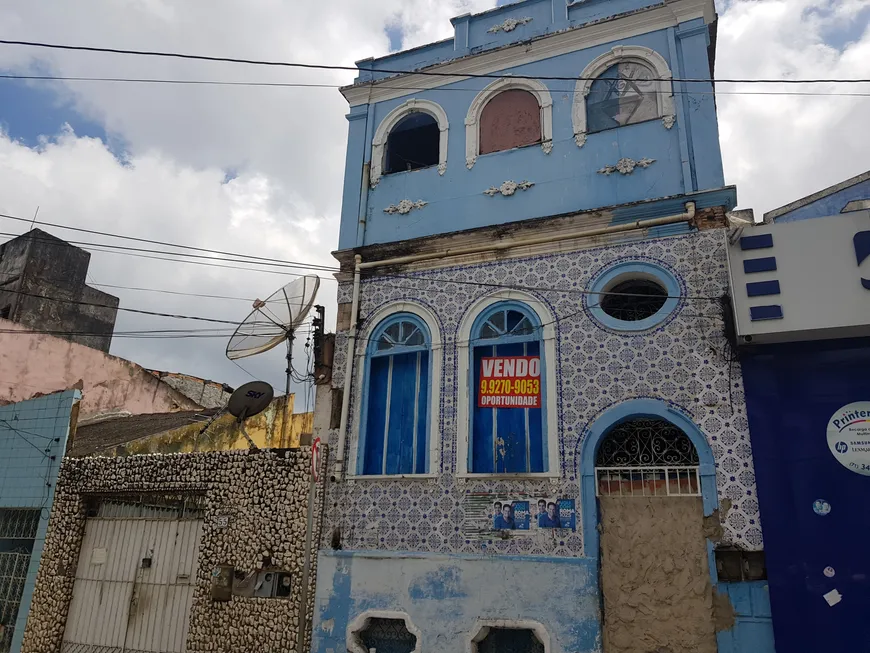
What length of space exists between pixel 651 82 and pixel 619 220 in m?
2.36

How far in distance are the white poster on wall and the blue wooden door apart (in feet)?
5.42

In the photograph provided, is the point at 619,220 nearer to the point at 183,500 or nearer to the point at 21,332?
the point at 183,500

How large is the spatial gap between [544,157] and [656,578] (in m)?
6.25

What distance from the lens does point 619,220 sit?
9609mm

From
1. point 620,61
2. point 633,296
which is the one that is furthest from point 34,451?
point 620,61

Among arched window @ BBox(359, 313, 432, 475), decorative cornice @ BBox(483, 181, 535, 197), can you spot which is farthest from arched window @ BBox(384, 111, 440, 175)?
arched window @ BBox(359, 313, 432, 475)

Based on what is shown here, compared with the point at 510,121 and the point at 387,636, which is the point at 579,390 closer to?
the point at 387,636

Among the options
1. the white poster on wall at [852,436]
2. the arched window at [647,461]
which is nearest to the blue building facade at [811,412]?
the white poster on wall at [852,436]

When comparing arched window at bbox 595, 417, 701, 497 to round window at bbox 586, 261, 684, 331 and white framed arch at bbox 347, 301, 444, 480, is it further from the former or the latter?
white framed arch at bbox 347, 301, 444, 480

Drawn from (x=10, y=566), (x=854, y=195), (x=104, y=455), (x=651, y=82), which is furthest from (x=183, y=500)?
(x=854, y=195)

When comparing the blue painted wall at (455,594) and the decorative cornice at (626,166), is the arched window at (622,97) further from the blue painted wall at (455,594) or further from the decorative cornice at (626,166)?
the blue painted wall at (455,594)

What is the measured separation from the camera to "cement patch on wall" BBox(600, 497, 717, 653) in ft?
25.5

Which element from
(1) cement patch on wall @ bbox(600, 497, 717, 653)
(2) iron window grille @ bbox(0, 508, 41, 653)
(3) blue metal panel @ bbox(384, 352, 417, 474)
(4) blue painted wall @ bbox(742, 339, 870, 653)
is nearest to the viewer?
(4) blue painted wall @ bbox(742, 339, 870, 653)

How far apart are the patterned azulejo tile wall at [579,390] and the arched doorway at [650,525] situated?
20 cm
